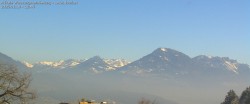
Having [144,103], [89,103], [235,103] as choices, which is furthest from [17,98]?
[235,103]

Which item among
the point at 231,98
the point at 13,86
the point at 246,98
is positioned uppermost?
the point at 13,86

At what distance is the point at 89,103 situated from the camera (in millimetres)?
71688

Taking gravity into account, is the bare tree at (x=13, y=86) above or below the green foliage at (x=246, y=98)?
above

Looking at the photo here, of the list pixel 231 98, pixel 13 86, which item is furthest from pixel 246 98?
pixel 13 86

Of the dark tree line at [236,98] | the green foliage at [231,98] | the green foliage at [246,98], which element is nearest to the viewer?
the green foliage at [246,98]

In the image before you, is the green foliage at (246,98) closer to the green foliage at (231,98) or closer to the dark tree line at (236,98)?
the dark tree line at (236,98)

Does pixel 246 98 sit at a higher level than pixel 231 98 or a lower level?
higher

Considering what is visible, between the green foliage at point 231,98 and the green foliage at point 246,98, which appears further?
the green foliage at point 231,98

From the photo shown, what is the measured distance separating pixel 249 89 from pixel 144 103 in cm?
12154

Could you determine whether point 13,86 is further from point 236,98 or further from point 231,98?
point 231,98

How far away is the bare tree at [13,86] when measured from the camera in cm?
2302

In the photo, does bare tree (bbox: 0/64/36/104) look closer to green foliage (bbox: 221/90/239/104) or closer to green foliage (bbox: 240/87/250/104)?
green foliage (bbox: 240/87/250/104)

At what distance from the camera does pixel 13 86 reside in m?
23.9

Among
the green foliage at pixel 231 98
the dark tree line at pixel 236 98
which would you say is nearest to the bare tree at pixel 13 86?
the dark tree line at pixel 236 98
